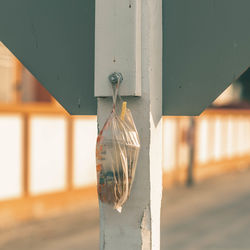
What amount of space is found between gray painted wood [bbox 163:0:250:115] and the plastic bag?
19 centimetres

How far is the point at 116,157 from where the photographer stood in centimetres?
150

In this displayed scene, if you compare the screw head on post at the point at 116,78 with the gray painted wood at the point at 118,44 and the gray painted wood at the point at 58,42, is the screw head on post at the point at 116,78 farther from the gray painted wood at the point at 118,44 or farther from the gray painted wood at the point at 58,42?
the gray painted wood at the point at 58,42

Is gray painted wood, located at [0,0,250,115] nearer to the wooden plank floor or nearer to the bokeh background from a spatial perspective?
the bokeh background

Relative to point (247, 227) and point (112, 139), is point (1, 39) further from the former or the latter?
point (247, 227)

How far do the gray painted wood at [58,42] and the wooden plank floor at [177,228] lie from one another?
204 inches

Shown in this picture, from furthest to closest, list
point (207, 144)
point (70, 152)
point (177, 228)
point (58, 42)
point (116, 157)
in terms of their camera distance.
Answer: point (207, 144) < point (70, 152) < point (177, 228) < point (58, 42) < point (116, 157)

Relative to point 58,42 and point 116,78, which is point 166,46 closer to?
point 116,78

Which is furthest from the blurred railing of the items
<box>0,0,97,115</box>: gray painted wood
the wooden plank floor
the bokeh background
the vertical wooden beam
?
<box>0,0,97,115</box>: gray painted wood

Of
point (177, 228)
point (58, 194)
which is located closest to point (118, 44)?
point (177, 228)

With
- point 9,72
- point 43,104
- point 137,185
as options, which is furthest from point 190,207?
point 137,185

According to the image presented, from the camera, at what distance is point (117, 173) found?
59.3 inches

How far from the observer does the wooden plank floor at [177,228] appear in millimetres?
6738

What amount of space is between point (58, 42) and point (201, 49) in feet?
1.70

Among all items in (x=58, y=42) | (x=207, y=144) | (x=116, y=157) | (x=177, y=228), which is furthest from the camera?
(x=207, y=144)
